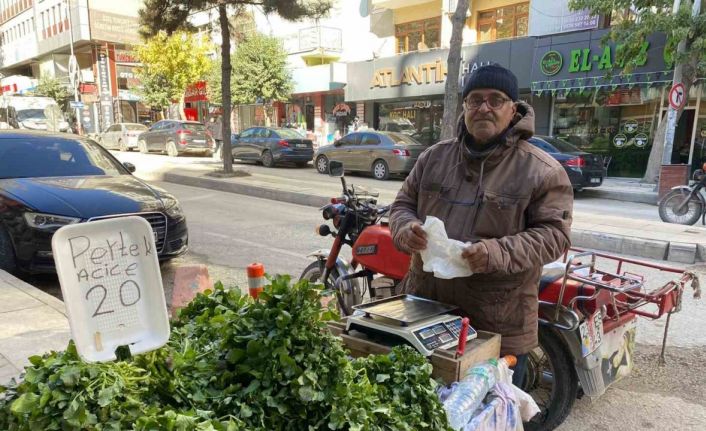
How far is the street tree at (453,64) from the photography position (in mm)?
11438

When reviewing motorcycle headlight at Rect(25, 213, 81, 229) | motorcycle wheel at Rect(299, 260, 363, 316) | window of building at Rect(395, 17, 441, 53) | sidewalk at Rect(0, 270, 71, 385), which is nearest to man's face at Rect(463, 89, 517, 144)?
motorcycle wheel at Rect(299, 260, 363, 316)

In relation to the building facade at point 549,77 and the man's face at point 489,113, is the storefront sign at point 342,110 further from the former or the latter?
the man's face at point 489,113

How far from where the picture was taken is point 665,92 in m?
13.9

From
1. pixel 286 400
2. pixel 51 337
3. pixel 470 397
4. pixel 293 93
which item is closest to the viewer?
pixel 286 400

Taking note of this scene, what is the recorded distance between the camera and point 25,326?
3.85m

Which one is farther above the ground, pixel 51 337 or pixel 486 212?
pixel 486 212

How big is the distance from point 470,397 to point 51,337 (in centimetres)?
322

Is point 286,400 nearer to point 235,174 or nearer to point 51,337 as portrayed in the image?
point 51,337

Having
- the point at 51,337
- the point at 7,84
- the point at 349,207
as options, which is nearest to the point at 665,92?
the point at 349,207

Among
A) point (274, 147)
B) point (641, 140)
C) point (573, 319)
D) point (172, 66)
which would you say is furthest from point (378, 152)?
A: point (172, 66)

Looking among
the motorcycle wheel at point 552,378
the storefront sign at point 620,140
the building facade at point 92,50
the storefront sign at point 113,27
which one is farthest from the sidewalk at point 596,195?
the storefront sign at point 113,27

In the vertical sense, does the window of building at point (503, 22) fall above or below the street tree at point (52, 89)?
above

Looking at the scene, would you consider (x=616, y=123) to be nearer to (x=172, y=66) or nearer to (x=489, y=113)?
(x=489, y=113)

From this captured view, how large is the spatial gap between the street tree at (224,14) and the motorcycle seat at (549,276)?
12667mm
